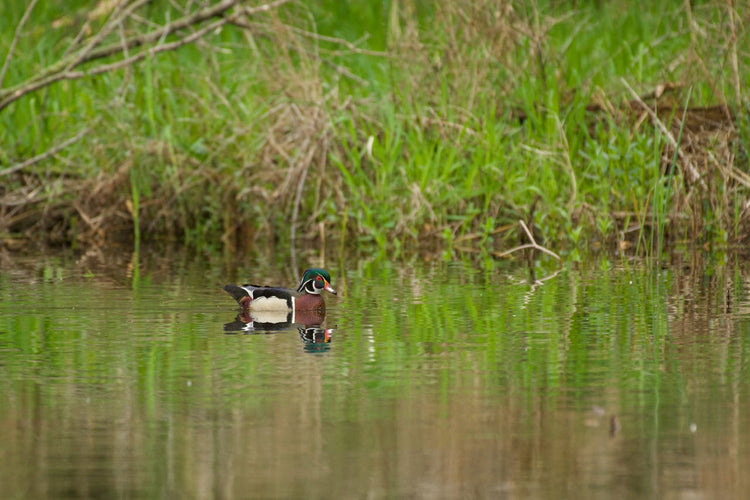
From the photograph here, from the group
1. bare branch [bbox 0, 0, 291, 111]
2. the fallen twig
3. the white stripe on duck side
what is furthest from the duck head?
bare branch [bbox 0, 0, 291, 111]

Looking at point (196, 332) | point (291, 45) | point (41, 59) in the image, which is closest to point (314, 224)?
point (291, 45)

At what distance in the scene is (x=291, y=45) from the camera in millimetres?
12961

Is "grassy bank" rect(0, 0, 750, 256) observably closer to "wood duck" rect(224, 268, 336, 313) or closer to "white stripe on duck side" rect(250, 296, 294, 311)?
"wood duck" rect(224, 268, 336, 313)

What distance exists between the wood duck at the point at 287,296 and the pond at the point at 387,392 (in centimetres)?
11

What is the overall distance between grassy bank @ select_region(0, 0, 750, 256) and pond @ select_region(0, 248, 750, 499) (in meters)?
2.20

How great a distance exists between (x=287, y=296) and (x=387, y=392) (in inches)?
108

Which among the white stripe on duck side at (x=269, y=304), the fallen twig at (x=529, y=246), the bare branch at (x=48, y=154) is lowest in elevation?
the white stripe on duck side at (x=269, y=304)

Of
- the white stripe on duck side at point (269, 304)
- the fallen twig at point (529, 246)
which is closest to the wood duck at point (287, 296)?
the white stripe on duck side at point (269, 304)

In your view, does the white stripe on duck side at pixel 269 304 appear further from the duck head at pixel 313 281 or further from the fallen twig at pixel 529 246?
the fallen twig at pixel 529 246

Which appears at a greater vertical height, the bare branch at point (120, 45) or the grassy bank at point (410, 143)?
the bare branch at point (120, 45)

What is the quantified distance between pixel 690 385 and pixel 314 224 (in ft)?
23.9

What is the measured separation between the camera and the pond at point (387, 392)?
4.46 meters

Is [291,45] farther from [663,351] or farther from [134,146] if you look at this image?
[663,351]

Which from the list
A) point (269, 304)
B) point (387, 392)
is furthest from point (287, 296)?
point (387, 392)
